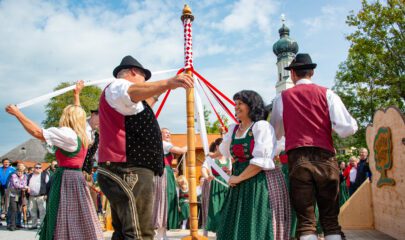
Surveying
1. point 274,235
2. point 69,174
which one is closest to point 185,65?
point 69,174

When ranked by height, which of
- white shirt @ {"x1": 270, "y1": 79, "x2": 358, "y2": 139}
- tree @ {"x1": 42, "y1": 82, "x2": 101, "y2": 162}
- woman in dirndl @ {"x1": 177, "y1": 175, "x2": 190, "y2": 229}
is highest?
tree @ {"x1": 42, "y1": 82, "x2": 101, "y2": 162}

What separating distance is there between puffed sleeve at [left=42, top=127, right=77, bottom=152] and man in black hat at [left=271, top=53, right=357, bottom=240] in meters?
1.99

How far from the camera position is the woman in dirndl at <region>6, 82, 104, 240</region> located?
353 cm

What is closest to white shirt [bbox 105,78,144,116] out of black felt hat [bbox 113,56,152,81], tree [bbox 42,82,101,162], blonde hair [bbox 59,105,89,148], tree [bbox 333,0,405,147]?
black felt hat [bbox 113,56,152,81]

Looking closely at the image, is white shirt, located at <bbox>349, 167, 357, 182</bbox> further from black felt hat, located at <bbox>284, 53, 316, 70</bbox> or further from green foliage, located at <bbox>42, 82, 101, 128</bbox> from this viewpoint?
green foliage, located at <bbox>42, 82, 101, 128</bbox>

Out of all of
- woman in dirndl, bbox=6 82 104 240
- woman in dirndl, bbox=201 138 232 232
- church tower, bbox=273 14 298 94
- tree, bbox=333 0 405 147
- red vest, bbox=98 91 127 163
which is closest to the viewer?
red vest, bbox=98 91 127 163

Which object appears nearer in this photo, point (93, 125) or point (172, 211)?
point (93, 125)

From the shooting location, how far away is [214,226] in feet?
19.9

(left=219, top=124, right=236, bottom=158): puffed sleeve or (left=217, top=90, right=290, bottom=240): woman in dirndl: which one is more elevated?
(left=219, top=124, right=236, bottom=158): puffed sleeve

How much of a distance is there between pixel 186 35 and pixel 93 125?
1.85 m

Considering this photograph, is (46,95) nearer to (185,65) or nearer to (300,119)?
(300,119)

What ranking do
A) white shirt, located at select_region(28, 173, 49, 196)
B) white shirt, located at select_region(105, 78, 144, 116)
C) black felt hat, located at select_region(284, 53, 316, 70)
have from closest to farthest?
white shirt, located at select_region(105, 78, 144, 116), black felt hat, located at select_region(284, 53, 316, 70), white shirt, located at select_region(28, 173, 49, 196)

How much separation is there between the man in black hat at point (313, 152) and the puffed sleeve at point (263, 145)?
140 mm

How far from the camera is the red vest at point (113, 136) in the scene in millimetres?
2428
